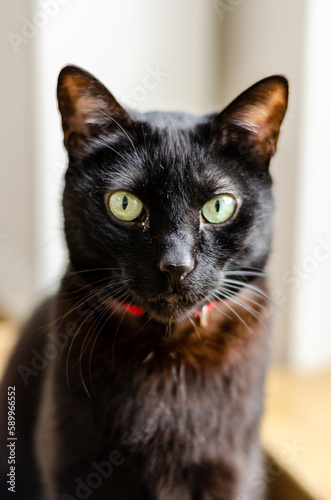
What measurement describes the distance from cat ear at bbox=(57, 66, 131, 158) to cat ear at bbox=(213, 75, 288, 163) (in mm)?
137

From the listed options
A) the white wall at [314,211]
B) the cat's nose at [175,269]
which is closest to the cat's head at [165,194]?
the cat's nose at [175,269]

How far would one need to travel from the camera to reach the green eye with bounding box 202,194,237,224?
2.35 feet

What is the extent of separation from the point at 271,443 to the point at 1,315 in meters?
0.64

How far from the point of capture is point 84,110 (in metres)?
0.71

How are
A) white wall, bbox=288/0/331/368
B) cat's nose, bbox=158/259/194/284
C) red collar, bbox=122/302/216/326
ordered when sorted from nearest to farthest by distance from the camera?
cat's nose, bbox=158/259/194/284
red collar, bbox=122/302/216/326
white wall, bbox=288/0/331/368

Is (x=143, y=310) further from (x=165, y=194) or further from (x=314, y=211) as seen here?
(x=314, y=211)

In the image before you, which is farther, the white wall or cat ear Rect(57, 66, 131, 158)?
the white wall

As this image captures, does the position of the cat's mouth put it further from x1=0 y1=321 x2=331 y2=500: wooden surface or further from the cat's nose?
x1=0 y1=321 x2=331 y2=500: wooden surface

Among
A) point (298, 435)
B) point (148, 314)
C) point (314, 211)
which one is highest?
point (314, 211)

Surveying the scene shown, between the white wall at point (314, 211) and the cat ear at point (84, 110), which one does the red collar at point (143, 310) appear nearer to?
the cat ear at point (84, 110)

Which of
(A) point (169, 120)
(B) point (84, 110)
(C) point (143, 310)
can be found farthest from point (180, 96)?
(C) point (143, 310)

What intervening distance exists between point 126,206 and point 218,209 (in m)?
→ 0.12

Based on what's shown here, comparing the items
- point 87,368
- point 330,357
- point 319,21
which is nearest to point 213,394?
point 87,368

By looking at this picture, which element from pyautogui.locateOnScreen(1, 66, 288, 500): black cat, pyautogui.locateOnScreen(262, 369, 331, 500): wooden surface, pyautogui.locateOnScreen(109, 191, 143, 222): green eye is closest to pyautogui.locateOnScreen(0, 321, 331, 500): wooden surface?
pyautogui.locateOnScreen(262, 369, 331, 500): wooden surface
